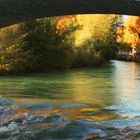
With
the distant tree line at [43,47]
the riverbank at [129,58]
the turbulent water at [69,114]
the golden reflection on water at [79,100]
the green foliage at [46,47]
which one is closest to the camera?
the turbulent water at [69,114]

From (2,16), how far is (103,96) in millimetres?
10888

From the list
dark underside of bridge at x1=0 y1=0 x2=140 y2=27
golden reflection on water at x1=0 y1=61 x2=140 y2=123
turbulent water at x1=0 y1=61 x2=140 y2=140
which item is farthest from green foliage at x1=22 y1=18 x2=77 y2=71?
dark underside of bridge at x1=0 y1=0 x2=140 y2=27

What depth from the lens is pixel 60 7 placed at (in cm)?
532

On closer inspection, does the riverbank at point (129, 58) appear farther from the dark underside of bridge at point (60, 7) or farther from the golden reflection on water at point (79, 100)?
the dark underside of bridge at point (60, 7)

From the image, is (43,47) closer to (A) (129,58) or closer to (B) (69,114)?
(B) (69,114)

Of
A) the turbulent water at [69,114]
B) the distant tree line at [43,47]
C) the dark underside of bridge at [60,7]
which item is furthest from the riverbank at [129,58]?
the dark underside of bridge at [60,7]

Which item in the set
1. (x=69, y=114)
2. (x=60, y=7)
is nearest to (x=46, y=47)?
(x=69, y=114)

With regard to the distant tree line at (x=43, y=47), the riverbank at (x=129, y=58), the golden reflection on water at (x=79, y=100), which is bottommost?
the riverbank at (x=129, y=58)

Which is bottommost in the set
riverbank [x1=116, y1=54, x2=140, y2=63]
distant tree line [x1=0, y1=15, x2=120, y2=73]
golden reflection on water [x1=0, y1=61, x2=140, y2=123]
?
riverbank [x1=116, y1=54, x2=140, y2=63]

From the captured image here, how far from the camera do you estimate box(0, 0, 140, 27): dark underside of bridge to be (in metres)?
4.95

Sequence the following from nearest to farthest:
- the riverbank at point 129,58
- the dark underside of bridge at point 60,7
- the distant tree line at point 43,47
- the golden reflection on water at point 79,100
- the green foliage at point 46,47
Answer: the dark underside of bridge at point 60,7, the golden reflection on water at point 79,100, the distant tree line at point 43,47, the green foliage at point 46,47, the riverbank at point 129,58

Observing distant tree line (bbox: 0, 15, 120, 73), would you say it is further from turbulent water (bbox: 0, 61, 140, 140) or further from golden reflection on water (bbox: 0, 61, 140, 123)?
turbulent water (bbox: 0, 61, 140, 140)

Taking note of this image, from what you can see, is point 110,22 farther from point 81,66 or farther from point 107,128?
point 107,128

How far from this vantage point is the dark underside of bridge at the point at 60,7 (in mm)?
4946
